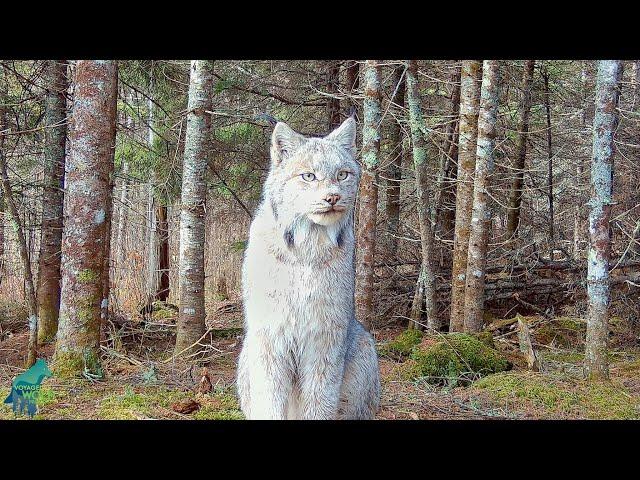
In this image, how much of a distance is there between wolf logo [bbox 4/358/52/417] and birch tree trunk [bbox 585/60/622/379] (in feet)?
14.0

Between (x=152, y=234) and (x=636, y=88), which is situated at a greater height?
(x=636, y=88)

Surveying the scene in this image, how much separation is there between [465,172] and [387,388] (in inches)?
106

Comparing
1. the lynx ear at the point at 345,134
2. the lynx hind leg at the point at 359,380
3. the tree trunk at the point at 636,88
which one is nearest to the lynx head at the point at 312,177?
the lynx ear at the point at 345,134

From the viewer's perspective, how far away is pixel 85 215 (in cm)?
482

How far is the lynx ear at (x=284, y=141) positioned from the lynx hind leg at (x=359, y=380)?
45.6 inches

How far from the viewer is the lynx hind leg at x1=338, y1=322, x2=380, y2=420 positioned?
362 centimetres

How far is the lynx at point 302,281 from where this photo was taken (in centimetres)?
328

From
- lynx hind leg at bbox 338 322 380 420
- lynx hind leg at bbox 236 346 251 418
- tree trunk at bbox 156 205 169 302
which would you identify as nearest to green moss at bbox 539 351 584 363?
lynx hind leg at bbox 338 322 380 420

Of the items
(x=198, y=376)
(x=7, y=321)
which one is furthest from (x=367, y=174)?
(x=7, y=321)

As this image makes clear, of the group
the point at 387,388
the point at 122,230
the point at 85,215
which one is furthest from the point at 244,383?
the point at 122,230

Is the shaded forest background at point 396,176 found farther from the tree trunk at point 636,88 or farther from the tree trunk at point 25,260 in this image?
the tree trunk at point 25,260

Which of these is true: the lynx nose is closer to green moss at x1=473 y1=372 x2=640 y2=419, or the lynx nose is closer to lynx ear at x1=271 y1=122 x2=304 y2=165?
lynx ear at x1=271 y1=122 x2=304 y2=165

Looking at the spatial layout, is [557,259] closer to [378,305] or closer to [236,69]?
[378,305]

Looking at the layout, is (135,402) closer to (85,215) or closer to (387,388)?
(85,215)
